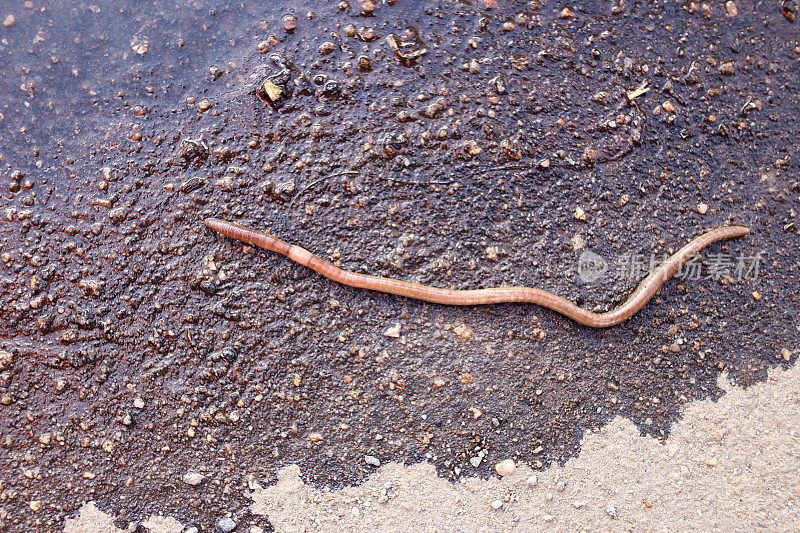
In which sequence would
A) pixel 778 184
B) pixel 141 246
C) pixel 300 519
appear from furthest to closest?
pixel 778 184, pixel 141 246, pixel 300 519

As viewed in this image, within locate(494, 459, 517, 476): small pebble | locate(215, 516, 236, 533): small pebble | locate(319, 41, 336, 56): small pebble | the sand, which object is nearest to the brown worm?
the sand

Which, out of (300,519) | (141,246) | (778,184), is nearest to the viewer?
(300,519)

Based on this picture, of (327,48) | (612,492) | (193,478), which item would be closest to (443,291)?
Result: (612,492)

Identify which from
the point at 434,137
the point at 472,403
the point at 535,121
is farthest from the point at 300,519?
the point at 535,121

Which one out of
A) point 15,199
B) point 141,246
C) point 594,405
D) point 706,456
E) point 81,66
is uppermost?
point 81,66

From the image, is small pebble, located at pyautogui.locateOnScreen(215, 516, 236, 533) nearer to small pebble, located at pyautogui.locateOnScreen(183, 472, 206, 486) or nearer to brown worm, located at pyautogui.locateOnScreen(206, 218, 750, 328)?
small pebble, located at pyautogui.locateOnScreen(183, 472, 206, 486)

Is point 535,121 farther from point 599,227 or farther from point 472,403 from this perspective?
point 472,403
